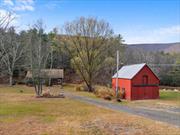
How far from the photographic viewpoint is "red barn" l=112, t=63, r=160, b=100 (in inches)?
1390

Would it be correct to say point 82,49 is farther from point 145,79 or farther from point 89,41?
point 145,79

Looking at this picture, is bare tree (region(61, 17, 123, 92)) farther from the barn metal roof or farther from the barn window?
Result: the barn window

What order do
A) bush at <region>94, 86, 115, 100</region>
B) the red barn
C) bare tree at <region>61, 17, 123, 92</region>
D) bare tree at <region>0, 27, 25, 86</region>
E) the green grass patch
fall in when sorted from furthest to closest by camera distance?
bare tree at <region>0, 27, 25, 86</region> < bare tree at <region>61, 17, 123, 92</region> < the green grass patch < the red barn < bush at <region>94, 86, 115, 100</region>

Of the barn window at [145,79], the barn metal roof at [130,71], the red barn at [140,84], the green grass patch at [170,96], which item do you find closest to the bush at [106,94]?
the red barn at [140,84]

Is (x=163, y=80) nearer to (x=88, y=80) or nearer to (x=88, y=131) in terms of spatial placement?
(x=88, y=80)

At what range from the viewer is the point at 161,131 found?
43.2ft

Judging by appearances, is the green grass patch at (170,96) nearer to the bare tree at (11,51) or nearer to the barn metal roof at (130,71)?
the barn metal roof at (130,71)

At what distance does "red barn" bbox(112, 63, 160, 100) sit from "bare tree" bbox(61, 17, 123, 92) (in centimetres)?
1254

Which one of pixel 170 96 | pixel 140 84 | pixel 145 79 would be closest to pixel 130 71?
pixel 145 79

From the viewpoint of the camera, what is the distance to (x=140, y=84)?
35812 millimetres

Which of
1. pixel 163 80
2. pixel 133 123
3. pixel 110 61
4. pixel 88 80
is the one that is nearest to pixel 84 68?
pixel 88 80

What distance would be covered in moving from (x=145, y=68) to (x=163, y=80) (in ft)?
96.2

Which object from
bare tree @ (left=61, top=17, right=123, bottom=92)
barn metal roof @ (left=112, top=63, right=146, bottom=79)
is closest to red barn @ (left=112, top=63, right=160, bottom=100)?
barn metal roof @ (left=112, top=63, right=146, bottom=79)

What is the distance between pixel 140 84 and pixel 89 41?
53.4ft
